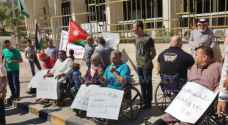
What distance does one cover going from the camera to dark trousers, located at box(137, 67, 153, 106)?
676 cm

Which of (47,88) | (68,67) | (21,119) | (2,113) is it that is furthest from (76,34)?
(2,113)

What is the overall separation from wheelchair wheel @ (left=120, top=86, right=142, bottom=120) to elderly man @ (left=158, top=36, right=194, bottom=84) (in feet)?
2.32

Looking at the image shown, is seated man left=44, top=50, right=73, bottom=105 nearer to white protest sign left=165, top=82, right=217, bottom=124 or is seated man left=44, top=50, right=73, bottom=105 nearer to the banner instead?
the banner

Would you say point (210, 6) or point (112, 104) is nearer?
point (112, 104)

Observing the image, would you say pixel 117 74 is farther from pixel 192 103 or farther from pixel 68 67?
pixel 192 103

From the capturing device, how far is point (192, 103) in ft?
14.6

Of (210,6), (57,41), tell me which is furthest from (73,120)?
(57,41)

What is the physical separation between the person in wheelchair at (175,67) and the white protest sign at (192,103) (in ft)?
3.75

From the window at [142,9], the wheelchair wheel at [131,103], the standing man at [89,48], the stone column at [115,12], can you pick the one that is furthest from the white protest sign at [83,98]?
the stone column at [115,12]

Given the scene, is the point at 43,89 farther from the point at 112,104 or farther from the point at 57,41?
the point at 57,41

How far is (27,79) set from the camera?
476 inches

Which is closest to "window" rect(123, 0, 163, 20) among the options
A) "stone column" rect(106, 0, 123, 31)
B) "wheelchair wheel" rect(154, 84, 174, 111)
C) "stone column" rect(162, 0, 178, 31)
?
"stone column" rect(106, 0, 123, 31)

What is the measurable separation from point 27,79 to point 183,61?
24.7ft

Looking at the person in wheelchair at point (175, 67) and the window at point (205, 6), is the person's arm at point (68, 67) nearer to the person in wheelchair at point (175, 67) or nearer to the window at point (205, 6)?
the person in wheelchair at point (175, 67)
